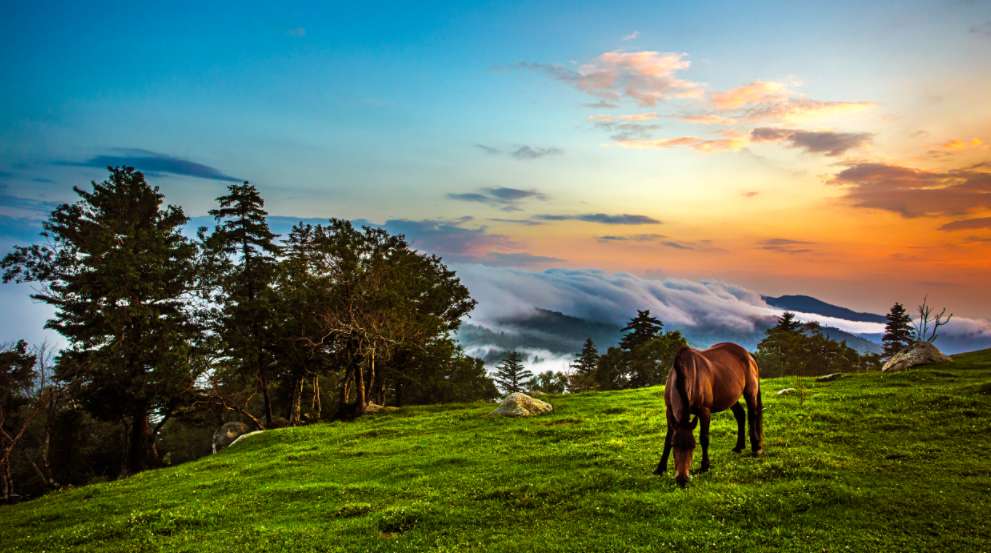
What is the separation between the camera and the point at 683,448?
13.7 meters

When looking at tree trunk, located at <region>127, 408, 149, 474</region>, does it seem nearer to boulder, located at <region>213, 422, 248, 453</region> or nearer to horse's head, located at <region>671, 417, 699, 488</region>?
boulder, located at <region>213, 422, 248, 453</region>

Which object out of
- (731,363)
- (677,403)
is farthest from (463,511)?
(731,363)

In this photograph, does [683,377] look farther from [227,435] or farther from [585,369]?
[585,369]

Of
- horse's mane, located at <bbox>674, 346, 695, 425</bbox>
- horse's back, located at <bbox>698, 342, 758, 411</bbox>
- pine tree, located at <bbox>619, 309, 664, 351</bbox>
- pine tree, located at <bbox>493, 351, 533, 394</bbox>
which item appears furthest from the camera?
pine tree, located at <bbox>493, 351, 533, 394</bbox>

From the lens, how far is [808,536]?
10.7 m

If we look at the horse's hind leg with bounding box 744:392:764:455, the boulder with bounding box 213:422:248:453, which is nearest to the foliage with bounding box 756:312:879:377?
the horse's hind leg with bounding box 744:392:764:455

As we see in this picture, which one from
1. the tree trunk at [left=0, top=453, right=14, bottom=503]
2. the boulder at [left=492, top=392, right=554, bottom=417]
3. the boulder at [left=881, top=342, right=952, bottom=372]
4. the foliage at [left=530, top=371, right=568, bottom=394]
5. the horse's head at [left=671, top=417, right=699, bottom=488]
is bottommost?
the foliage at [left=530, top=371, right=568, bottom=394]

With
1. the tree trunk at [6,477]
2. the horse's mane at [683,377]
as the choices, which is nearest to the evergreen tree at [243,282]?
the tree trunk at [6,477]

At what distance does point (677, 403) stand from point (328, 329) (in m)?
35.5

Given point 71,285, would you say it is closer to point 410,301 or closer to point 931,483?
point 410,301

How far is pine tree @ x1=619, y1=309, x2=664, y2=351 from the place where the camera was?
90.9 metres

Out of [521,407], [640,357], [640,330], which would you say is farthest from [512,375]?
[521,407]

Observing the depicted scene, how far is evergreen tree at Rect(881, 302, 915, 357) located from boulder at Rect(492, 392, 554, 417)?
88069 millimetres

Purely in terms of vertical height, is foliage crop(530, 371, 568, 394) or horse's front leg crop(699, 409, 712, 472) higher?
horse's front leg crop(699, 409, 712, 472)
